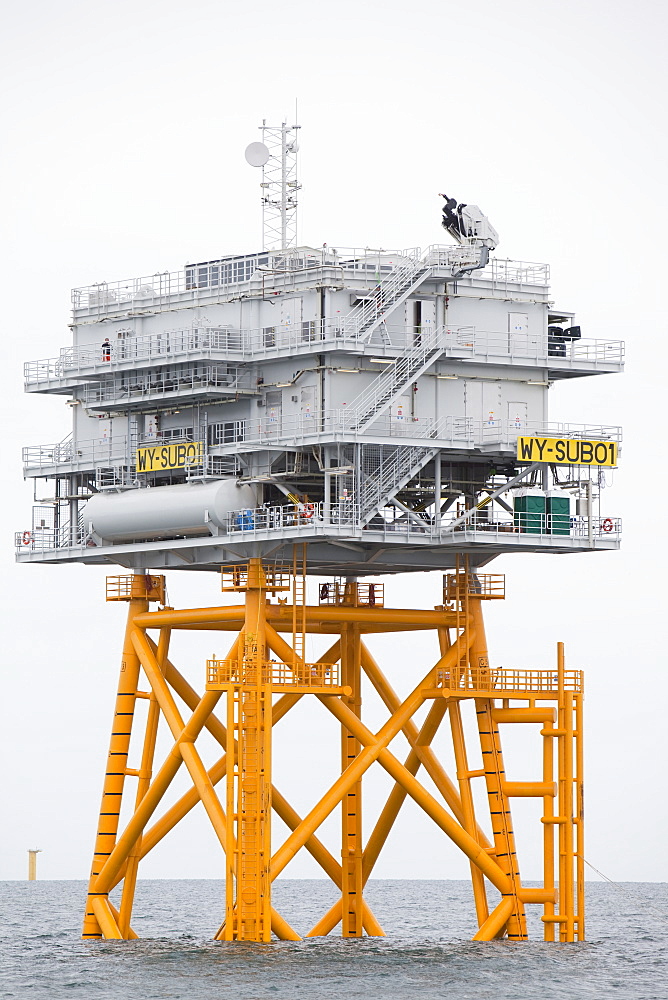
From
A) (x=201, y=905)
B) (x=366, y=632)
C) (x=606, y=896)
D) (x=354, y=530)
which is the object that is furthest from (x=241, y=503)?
(x=606, y=896)

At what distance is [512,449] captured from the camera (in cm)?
7406

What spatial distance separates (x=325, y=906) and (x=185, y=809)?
52.7 m

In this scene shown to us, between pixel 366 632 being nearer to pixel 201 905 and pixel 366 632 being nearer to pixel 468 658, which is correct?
pixel 468 658

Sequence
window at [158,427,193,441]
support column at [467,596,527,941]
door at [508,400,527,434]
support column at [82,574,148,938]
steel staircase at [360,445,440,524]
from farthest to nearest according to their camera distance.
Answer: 1. support column at [82,574,148,938]
2. support column at [467,596,527,941]
3. window at [158,427,193,441]
4. door at [508,400,527,434]
5. steel staircase at [360,445,440,524]

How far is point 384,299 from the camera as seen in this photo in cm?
7481

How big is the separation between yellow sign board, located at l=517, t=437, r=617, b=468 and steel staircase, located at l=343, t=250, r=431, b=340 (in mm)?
5062

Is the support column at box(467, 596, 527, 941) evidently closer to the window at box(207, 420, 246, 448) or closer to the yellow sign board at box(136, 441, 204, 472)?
the window at box(207, 420, 246, 448)

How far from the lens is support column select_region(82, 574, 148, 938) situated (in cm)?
8075

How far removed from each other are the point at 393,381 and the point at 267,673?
8627mm

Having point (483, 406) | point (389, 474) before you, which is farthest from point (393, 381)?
point (483, 406)

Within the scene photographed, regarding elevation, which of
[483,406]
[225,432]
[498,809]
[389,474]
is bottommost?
[498,809]

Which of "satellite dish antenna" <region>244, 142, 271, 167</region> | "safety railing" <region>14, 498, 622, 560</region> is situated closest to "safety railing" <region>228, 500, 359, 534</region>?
"safety railing" <region>14, 498, 622, 560</region>

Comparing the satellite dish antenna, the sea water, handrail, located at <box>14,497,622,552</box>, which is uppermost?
the satellite dish antenna

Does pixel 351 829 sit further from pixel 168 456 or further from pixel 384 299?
pixel 384 299
